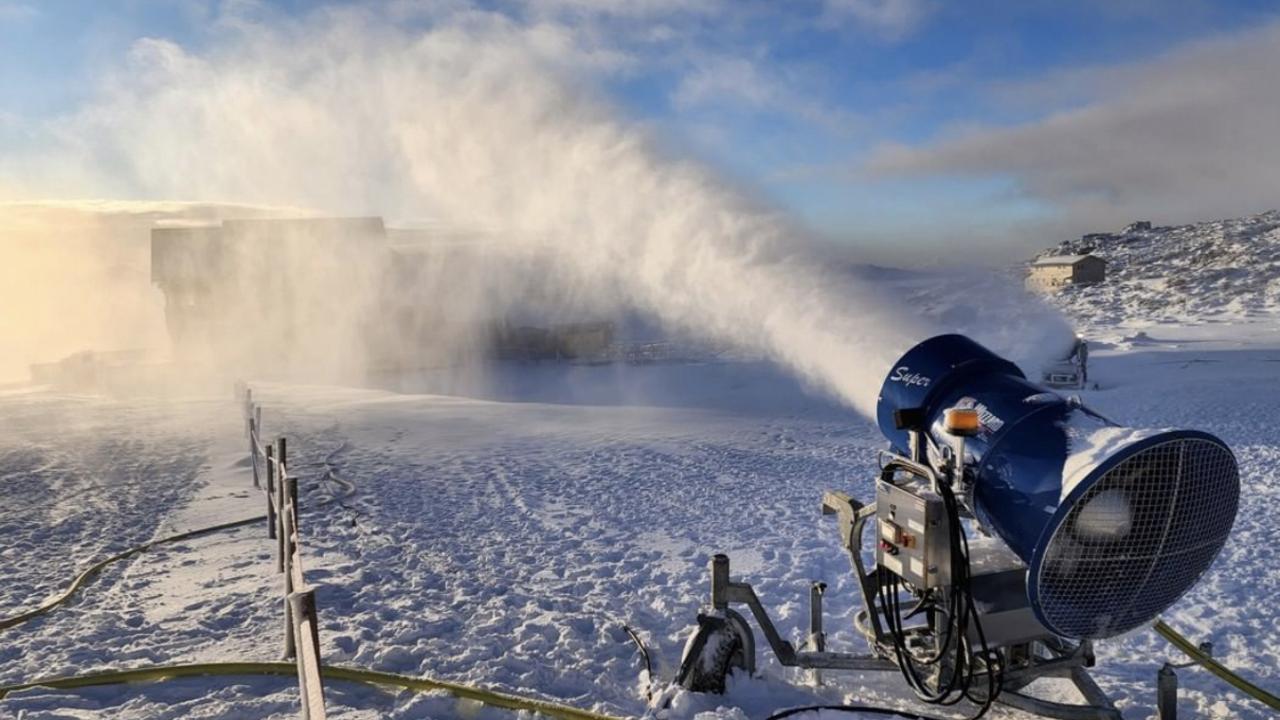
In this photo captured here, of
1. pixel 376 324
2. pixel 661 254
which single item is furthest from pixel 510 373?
pixel 661 254

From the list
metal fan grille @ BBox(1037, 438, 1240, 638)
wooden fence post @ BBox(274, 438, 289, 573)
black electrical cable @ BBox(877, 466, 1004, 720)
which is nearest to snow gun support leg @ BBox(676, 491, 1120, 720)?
black electrical cable @ BBox(877, 466, 1004, 720)

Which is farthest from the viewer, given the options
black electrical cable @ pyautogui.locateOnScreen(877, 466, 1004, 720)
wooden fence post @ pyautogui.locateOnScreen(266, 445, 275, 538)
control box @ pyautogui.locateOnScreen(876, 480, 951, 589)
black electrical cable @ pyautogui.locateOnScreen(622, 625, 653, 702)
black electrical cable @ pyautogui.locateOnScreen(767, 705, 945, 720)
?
wooden fence post @ pyautogui.locateOnScreen(266, 445, 275, 538)

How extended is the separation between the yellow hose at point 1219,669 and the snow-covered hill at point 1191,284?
4040 centimetres

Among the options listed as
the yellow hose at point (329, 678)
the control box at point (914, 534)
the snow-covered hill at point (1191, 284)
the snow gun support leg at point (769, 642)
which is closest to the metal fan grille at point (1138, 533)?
the control box at point (914, 534)

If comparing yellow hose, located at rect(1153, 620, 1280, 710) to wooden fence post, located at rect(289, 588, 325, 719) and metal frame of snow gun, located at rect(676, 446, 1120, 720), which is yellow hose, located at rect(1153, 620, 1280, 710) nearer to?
metal frame of snow gun, located at rect(676, 446, 1120, 720)

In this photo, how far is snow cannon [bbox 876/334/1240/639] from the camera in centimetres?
391

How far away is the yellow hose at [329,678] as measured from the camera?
5125mm

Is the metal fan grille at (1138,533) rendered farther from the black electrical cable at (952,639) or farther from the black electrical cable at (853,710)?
the black electrical cable at (853,710)

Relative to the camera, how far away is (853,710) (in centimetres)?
512

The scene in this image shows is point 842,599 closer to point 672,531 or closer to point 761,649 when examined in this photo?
point 761,649

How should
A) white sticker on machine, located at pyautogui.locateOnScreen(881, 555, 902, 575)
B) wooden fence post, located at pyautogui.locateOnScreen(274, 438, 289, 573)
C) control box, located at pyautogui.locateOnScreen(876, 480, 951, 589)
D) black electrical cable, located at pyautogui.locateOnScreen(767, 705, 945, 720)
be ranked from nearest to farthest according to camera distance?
control box, located at pyautogui.locateOnScreen(876, 480, 951, 589) → white sticker on machine, located at pyautogui.locateOnScreen(881, 555, 902, 575) → black electrical cable, located at pyautogui.locateOnScreen(767, 705, 945, 720) → wooden fence post, located at pyautogui.locateOnScreen(274, 438, 289, 573)

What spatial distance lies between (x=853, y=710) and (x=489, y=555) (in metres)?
4.90

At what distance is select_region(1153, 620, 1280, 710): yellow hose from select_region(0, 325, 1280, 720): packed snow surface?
140 mm

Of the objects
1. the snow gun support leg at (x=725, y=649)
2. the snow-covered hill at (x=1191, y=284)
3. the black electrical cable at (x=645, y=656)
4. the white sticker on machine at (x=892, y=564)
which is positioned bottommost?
the black electrical cable at (x=645, y=656)
